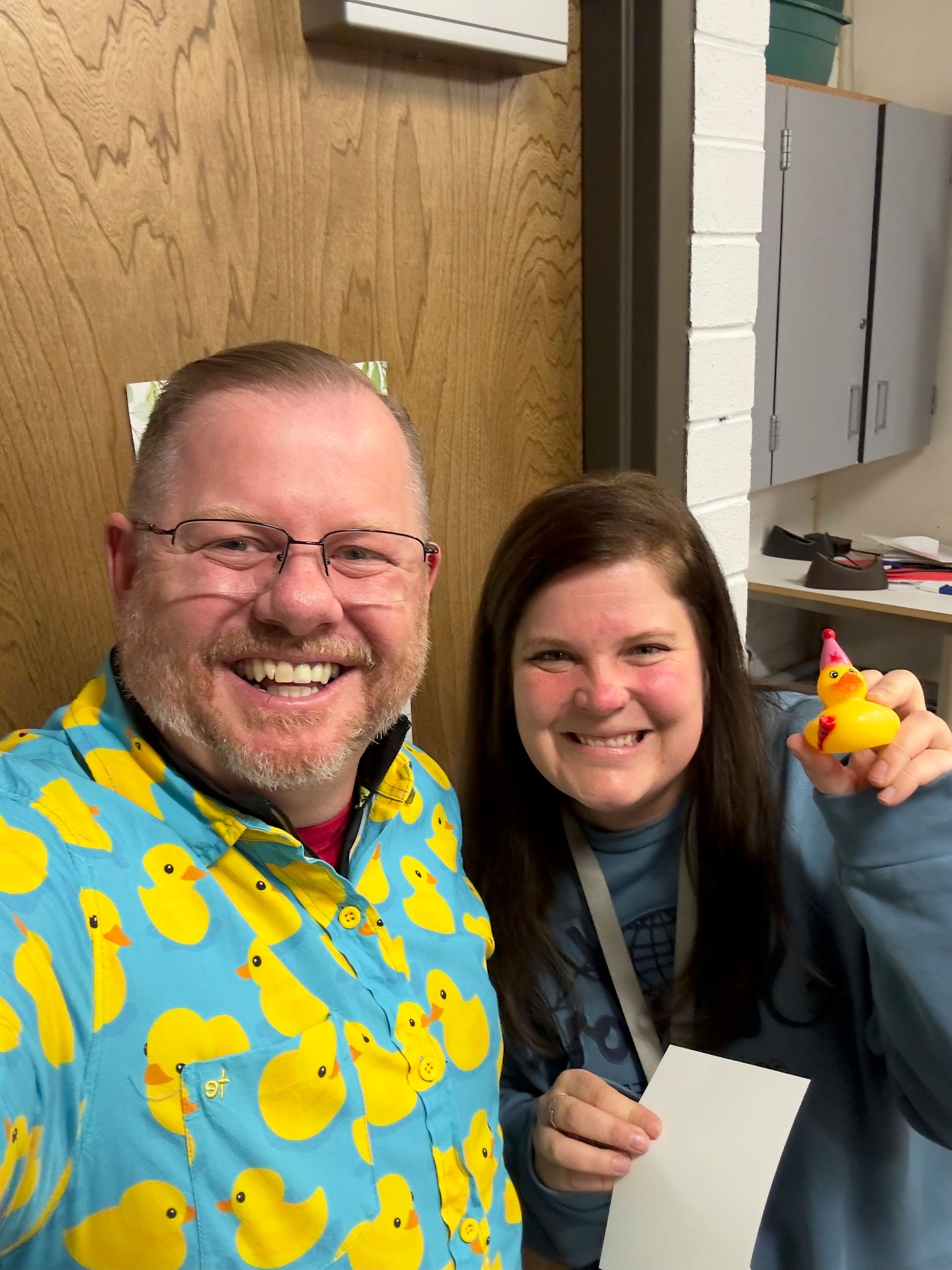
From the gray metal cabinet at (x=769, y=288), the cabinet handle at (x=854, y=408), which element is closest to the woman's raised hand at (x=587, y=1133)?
the gray metal cabinet at (x=769, y=288)

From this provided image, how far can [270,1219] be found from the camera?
2.57 feet

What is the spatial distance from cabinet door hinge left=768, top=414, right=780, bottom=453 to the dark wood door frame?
4.36 feet

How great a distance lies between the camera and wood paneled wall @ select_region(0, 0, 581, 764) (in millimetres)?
1093

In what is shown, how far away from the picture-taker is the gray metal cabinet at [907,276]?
10.6ft

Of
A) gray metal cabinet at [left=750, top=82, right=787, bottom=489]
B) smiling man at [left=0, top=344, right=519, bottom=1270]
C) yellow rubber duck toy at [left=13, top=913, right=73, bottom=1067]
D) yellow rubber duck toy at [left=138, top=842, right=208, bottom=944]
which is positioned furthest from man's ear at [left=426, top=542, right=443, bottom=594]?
gray metal cabinet at [left=750, top=82, right=787, bottom=489]

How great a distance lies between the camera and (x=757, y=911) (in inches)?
43.9

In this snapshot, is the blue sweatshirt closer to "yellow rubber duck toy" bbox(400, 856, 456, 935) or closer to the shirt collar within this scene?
"yellow rubber duck toy" bbox(400, 856, 456, 935)

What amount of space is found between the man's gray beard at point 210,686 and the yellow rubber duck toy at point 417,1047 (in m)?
0.23

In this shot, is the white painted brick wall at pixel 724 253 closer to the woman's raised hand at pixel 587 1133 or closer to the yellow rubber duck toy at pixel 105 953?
Answer: the woman's raised hand at pixel 587 1133

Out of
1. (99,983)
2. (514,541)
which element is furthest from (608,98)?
(99,983)

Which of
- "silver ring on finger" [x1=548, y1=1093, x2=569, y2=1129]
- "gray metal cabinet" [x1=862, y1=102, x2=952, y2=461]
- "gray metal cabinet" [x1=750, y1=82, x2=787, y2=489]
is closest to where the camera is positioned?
"silver ring on finger" [x1=548, y1=1093, x2=569, y2=1129]

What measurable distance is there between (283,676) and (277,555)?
10cm

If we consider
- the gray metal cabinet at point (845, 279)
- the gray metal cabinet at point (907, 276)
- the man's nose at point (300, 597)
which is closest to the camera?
the man's nose at point (300, 597)

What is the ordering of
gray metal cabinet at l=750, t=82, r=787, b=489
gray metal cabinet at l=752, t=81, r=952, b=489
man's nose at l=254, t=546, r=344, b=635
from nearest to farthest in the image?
1. man's nose at l=254, t=546, r=344, b=635
2. gray metal cabinet at l=750, t=82, r=787, b=489
3. gray metal cabinet at l=752, t=81, r=952, b=489
